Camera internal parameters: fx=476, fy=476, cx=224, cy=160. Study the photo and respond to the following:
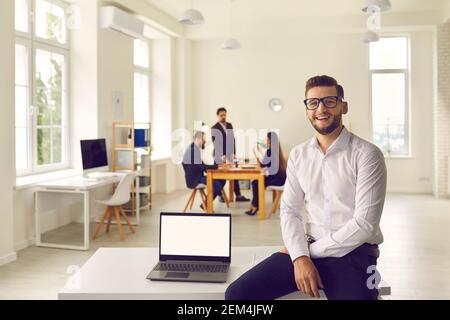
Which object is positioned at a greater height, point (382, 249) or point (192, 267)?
point (192, 267)

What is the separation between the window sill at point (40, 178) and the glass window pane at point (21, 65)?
3.87 ft

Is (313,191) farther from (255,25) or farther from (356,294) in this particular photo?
(255,25)

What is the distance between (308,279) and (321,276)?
0.10 metres

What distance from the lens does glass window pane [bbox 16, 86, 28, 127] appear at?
231 inches

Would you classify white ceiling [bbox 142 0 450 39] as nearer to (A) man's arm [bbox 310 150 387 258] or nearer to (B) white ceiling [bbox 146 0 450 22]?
(B) white ceiling [bbox 146 0 450 22]

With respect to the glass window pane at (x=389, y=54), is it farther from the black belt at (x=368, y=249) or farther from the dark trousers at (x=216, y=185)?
the black belt at (x=368, y=249)

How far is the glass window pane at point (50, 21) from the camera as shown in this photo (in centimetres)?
632

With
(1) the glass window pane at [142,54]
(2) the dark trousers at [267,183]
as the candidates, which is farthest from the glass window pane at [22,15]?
(2) the dark trousers at [267,183]

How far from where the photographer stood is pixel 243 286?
1797 mm

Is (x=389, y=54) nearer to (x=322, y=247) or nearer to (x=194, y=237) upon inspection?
(x=322, y=247)

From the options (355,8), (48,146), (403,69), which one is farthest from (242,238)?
(403,69)

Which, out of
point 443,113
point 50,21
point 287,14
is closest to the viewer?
point 50,21

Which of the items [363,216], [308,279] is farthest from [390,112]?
[308,279]

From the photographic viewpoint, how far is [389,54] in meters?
10.0
